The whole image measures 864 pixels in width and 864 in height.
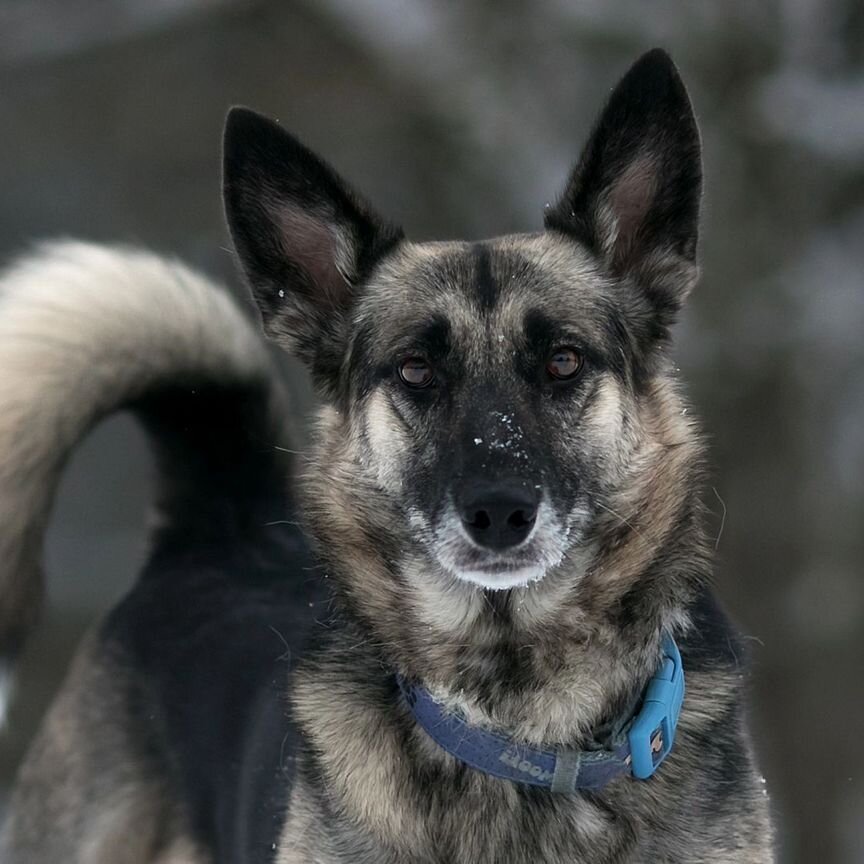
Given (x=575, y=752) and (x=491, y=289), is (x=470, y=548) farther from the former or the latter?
(x=491, y=289)

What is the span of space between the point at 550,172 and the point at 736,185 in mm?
1018

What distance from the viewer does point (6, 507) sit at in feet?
12.5

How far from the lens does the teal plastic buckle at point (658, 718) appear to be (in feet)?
9.25

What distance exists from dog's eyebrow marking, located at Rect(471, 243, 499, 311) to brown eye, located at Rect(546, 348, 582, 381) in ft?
0.60

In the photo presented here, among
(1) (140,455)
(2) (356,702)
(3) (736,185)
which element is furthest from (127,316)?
(1) (140,455)

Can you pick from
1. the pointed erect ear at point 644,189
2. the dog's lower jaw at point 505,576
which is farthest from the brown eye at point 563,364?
the dog's lower jaw at point 505,576

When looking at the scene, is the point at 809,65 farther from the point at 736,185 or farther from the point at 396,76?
the point at 396,76

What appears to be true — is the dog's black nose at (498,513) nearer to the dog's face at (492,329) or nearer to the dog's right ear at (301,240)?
the dog's face at (492,329)

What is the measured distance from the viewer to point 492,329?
309 centimetres

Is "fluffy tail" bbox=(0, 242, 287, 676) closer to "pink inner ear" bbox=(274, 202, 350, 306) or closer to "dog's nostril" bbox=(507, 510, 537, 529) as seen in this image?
"pink inner ear" bbox=(274, 202, 350, 306)

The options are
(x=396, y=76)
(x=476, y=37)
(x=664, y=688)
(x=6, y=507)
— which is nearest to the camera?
(x=664, y=688)

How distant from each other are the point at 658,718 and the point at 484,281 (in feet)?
3.32

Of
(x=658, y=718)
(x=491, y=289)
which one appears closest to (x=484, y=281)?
(x=491, y=289)

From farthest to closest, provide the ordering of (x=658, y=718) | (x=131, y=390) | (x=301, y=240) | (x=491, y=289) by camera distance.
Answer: (x=131, y=390)
(x=301, y=240)
(x=491, y=289)
(x=658, y=718)
